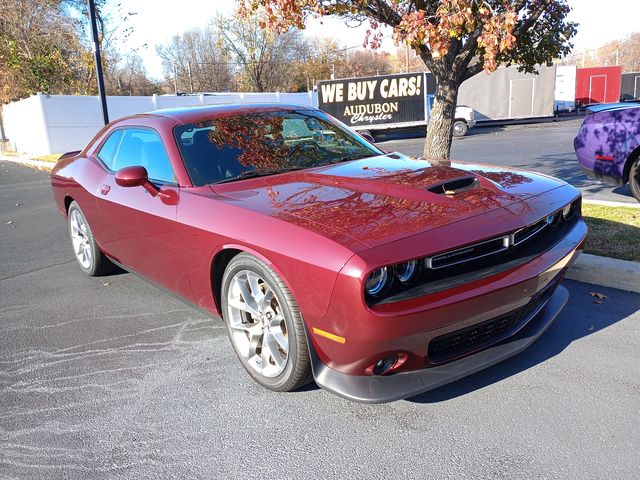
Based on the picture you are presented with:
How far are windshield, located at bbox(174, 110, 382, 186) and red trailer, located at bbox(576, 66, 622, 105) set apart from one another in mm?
33221

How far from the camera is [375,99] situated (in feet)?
76.4

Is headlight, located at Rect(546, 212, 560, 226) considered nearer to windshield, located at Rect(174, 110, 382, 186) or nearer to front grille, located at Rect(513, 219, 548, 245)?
front grille, located at Rect(513, 219, 548, 245)

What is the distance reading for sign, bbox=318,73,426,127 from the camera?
2311 centimetres

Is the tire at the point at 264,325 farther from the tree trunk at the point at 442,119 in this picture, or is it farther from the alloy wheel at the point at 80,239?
the tree trunk at the point at 442,119

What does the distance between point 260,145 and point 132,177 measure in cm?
90

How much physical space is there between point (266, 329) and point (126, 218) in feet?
5.64

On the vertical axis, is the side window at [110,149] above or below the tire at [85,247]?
above

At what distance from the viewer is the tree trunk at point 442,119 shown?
21.5 feet

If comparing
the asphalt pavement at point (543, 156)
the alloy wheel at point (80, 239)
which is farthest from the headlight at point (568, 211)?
the asphalt pavement at point (543, 156)

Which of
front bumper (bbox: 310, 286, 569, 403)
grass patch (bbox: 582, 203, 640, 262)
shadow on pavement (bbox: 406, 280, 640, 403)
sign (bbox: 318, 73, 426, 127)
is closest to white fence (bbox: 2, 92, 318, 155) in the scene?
sign (bbox: 318, 73, 426, 127)

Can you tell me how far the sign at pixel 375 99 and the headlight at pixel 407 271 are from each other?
69.8 feet

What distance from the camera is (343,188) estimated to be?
10.3 ft

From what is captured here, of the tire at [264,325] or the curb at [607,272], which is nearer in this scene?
the tire at [264,325]

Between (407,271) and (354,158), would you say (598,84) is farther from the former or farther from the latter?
(407,271)
